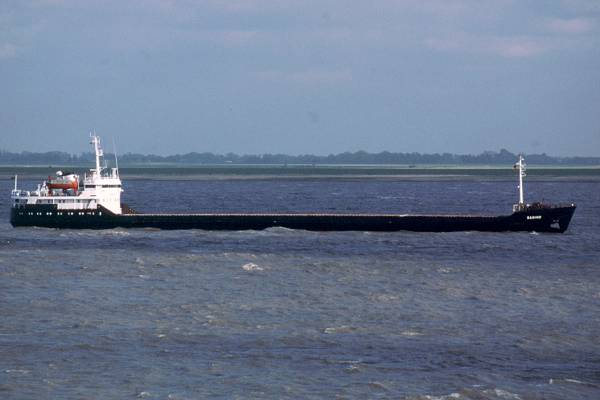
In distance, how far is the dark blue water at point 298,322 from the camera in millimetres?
33781

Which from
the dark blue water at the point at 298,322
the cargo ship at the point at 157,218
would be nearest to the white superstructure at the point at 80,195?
the cargo ship at the point at 157,218

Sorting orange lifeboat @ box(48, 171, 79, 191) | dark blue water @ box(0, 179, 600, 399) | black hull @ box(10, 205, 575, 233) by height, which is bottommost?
dark blue water @ box(0, 179, 600, 399)

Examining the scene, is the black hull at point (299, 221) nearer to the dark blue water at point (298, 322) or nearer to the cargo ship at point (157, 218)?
the cargo ship at point (157, 218)

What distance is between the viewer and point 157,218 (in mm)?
94312

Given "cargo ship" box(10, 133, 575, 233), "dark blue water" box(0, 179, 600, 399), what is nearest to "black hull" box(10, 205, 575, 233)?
"cargo ship" box(10, 133, 575, 233)

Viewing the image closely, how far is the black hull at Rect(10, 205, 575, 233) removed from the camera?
91.1m

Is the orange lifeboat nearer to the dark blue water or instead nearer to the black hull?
the black hull

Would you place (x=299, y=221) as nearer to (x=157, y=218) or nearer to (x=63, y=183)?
(x=157, y=218)

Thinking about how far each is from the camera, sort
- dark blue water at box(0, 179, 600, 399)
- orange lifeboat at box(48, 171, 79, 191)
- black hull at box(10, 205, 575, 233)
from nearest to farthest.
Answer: dark blue water at box(0, 179, 600, 399) < black hull at box(10, 205, 575, 233) < orange lifeboat at box(48, 171, 79, 191)

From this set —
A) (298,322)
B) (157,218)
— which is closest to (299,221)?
(157,218)

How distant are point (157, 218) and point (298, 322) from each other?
52741 mm

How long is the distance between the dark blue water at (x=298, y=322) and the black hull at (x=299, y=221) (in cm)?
1419

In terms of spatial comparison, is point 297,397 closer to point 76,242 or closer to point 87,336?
point 87,336

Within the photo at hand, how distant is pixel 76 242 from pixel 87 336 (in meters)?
41.4
